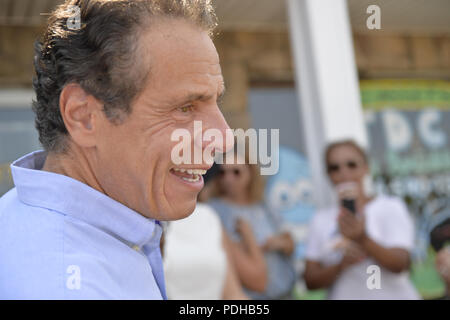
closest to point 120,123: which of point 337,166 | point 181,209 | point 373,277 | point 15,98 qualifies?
point 181,209

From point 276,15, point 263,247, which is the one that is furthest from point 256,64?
point 263,247

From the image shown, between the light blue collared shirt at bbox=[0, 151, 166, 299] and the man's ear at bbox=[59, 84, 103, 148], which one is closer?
the light blue collared shirt at bbox=[0, 151, 166, 299]

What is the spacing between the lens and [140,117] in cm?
88

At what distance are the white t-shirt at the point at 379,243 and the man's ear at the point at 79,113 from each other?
173 cm

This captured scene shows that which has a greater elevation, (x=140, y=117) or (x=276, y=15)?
(x=276, y=15)

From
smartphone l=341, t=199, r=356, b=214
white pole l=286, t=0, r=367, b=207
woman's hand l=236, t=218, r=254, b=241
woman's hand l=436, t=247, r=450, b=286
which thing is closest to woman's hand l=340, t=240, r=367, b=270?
smartphone l=341, t=199, r=356, b=214

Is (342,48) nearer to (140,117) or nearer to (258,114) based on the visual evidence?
(258,114)

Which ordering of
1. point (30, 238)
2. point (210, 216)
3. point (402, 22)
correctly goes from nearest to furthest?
point (30, 238)
point (210, 216)
point (402, 22)

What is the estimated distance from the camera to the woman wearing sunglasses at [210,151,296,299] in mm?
2400

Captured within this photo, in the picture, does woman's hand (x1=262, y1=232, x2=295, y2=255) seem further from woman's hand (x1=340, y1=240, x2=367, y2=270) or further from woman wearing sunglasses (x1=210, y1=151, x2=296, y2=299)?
woman's hand (x1=340, y1=240, x2=367, y2=270)

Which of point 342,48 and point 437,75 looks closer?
point 342,48

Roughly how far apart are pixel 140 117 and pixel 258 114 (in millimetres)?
4028

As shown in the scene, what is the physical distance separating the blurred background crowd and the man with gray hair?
28.4 inches

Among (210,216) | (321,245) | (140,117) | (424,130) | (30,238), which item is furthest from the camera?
(424,130)
